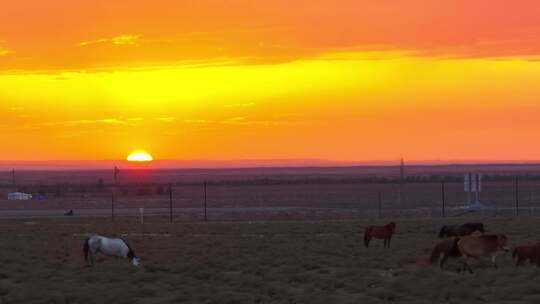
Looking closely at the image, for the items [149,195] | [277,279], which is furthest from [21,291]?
[149,195]

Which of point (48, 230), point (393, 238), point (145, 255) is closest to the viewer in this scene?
point (145, 255)

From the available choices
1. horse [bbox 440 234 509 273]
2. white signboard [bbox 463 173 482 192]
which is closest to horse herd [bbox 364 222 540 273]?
Result: horse [bbox 440 234 509 273]

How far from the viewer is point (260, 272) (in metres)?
22.2

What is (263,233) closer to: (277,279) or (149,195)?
(277,279)

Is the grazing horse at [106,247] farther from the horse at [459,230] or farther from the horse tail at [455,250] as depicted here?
the horse at [459,230]

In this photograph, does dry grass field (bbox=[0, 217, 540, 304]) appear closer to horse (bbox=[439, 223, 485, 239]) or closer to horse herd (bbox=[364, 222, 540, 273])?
horse herd (bbox=[364, 222, 540, 273])

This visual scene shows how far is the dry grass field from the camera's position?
18094 mm

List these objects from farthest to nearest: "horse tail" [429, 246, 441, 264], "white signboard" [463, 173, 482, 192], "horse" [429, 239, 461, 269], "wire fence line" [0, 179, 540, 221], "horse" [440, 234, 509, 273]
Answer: "wire fence line" [0, 179, 540, 221], "white signboard" [463, 173, 482, 192], "horse tail" [429, 246, 441, 264], "horse" [429, 239, 461, 269], "horse" [440, 234, 509, 273]

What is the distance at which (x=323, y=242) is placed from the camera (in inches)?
1193

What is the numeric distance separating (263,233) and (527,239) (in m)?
10.5

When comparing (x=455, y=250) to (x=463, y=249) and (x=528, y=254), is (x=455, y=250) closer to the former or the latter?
(x=463, y=249)

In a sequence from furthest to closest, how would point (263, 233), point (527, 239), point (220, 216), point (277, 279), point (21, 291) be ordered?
point (220, 216) < point (263, 233) < point (527, 239) < point (277, 279) < point (21, 291)

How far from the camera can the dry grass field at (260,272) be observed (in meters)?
18.1

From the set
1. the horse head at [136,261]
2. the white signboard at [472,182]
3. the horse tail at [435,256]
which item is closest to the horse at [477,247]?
the horse tail at [435,256]
